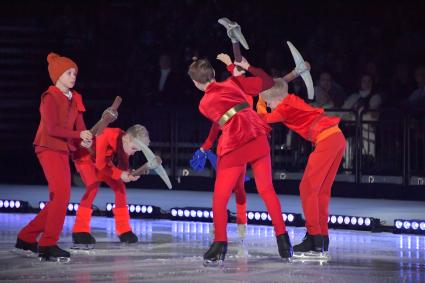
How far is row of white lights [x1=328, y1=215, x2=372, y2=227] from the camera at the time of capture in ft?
45.5

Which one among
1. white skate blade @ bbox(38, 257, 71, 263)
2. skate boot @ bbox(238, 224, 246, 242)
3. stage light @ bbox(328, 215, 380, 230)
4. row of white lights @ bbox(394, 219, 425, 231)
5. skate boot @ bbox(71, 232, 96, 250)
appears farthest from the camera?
stage light @ bbox(328, 215, 380, 230)

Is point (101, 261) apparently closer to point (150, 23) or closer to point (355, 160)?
point (355, 160)

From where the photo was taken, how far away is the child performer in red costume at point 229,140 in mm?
10984

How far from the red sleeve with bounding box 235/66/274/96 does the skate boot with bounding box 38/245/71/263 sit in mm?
2174

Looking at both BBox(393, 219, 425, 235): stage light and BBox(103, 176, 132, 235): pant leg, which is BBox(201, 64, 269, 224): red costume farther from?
BBox(393, 219, 425, 235): stage light

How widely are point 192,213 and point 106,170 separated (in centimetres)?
247

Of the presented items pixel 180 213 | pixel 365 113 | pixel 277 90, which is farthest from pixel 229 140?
pixel 365 113

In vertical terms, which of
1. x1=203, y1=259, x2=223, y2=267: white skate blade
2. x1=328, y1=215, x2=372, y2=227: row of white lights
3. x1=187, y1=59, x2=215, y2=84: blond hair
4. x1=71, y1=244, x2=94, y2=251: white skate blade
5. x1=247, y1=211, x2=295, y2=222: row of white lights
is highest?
x1=187, y1=59, x2=215, y2=84: blond hair

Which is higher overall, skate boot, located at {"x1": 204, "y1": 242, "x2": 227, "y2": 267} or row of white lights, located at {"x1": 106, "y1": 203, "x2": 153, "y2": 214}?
row of white lights, located at {"x1": 106, "y1": 203, "x2": 153, "y2": 214}

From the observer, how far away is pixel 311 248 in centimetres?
1138

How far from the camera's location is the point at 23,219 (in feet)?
49.6

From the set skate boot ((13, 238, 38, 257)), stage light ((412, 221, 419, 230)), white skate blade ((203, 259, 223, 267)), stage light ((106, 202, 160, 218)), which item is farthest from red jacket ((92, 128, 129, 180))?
stage light ((412, 221, 419, 230))

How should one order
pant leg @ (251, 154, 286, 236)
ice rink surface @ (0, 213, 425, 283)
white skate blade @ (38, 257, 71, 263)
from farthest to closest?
white skate blade @ (38, 257, 71, 263) → pant leg @ (251, 154, 286, 236) → ice rink surface @ (0, 213, 425, 283)

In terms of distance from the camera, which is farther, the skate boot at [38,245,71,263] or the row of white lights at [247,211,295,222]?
the row of white lights at [247,211,295,222]
